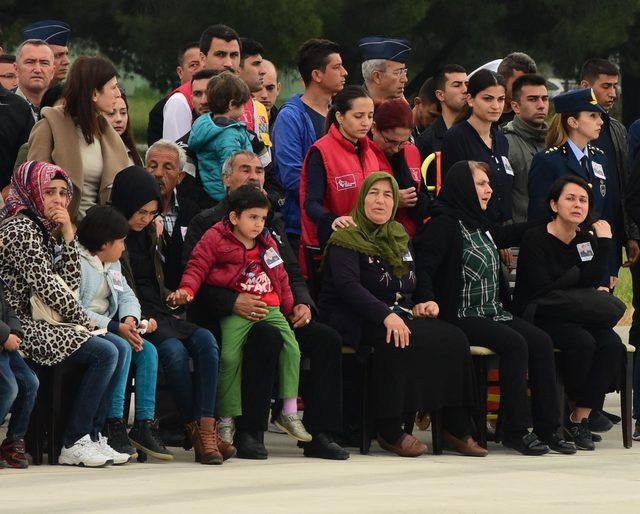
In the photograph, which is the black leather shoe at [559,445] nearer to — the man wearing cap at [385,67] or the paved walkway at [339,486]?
the paved walkway at [339,486]

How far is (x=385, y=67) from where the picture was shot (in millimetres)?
10938

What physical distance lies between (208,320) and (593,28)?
20448 mm

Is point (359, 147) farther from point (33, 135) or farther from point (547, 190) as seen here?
point (33, 135)

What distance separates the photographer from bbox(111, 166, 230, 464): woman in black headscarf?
8688mm

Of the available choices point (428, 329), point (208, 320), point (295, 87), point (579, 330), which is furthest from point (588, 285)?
point (295, 87)

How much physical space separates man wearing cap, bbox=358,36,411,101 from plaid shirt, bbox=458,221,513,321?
68.2 inches

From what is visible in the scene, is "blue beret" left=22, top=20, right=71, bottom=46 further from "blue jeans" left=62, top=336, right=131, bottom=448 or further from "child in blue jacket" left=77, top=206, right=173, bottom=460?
"blue jeans" left=62, top=336, right=131, bottom=448

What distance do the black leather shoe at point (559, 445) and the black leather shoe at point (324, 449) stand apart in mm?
1230

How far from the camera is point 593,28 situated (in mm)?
28328

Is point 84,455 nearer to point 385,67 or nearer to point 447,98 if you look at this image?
point 385,67

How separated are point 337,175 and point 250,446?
5.87 ft

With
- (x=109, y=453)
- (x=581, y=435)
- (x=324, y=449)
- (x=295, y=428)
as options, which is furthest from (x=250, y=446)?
(x=581, y=435)

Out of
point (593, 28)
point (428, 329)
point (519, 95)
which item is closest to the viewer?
point (428, 329)

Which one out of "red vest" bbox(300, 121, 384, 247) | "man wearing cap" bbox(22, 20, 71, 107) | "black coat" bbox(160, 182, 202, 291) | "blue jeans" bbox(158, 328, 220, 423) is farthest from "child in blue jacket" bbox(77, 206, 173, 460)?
"man wearing cap" bbox(22, 20, 71, 107)
